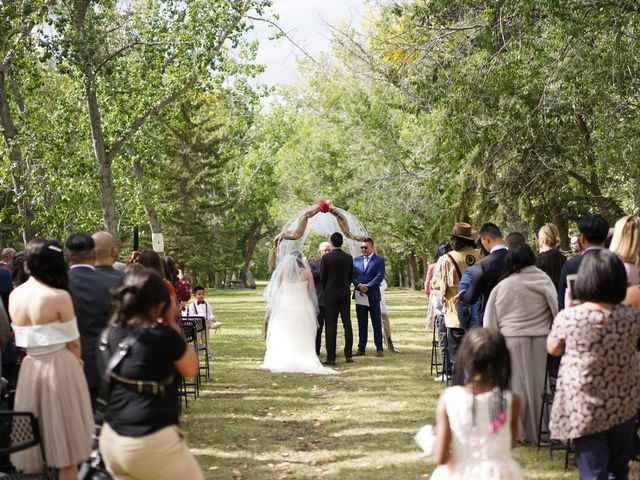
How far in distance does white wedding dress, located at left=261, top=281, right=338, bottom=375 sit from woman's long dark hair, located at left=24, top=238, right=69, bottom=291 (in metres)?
9.37

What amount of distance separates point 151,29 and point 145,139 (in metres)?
4.93

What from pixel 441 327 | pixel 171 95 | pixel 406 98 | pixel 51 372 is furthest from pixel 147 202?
pixel 51 372

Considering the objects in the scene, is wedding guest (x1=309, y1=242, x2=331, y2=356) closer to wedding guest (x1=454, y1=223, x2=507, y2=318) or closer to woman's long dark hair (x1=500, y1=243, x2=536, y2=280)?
wedding guest (x1=454, y1=223, x2=507, y2=318)

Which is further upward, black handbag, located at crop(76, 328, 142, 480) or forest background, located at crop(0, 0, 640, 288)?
forest background, located at crop(0, 0, 640, 288)

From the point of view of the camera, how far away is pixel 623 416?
5.82m

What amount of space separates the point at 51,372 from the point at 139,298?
1.95 m

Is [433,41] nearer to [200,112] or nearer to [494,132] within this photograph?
[494,132]

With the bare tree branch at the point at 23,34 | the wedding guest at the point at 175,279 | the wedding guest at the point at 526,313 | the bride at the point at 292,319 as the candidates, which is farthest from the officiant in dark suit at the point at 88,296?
the bare tree branch at the point at 23,34

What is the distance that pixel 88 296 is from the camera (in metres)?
7.96

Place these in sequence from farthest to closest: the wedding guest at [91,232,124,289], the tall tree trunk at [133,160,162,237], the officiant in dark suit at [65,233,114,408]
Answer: the tall tree trunk at [133,160,162,237] → the wedding guest at [91,232,124,289] → the officiant in dark suit at [65,233,114,408]

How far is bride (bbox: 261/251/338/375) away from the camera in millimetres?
16438

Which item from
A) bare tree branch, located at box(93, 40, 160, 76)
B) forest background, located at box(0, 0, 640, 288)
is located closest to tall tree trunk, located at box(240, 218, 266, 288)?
forest background, located at box(0, 0, 640, 288)

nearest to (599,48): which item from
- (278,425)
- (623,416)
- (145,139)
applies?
(278,425)

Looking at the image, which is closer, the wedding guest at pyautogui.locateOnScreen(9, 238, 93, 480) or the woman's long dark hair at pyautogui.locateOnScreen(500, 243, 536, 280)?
the wedding guest at pyautogui.locateOnScreen(9, 238, 93, 480)
